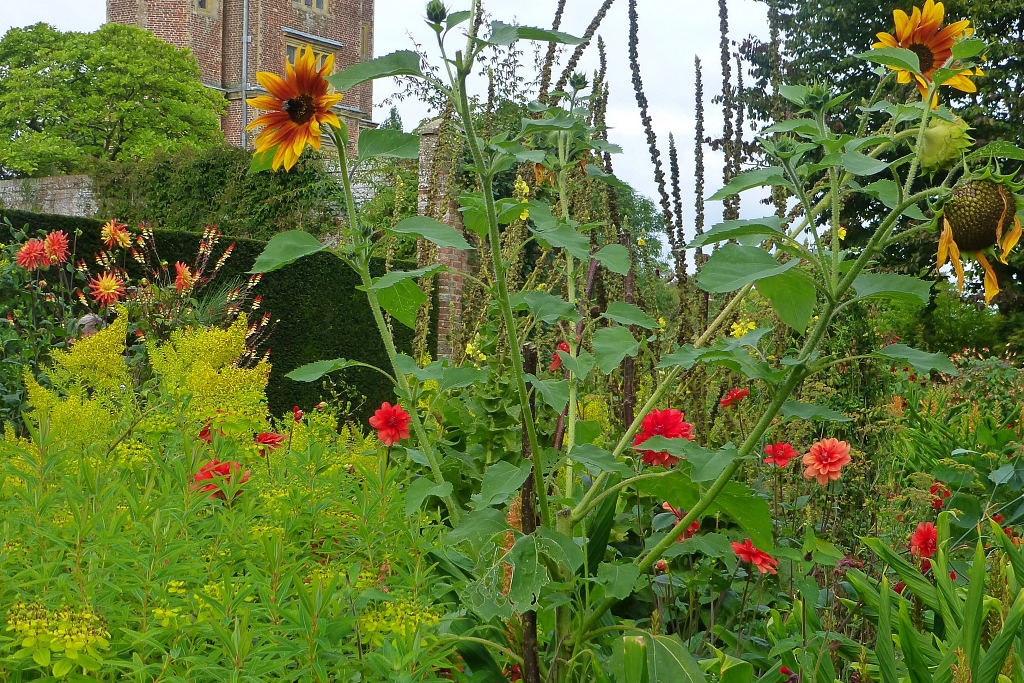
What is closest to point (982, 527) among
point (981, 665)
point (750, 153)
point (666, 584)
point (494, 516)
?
point (666, 584)

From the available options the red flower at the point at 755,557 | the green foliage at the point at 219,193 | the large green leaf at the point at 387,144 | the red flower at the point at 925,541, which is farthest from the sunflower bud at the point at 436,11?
the green foliage at the point at 219,193

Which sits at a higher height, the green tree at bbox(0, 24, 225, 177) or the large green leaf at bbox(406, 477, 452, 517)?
the green tree at bbox(0, 24, 225, 177)

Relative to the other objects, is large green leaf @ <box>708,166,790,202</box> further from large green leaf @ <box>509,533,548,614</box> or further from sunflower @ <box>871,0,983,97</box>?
large green leaf @ <box>509,533,548,614</box>

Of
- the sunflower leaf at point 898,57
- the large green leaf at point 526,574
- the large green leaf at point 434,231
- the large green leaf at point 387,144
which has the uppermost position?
the sunflower leaf at point 898,57

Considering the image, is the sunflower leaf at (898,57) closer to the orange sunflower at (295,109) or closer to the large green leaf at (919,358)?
the large green leaf at (919,358)

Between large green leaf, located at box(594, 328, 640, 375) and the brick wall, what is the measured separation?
17.3 meters

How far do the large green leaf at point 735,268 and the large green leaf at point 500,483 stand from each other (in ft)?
1.25

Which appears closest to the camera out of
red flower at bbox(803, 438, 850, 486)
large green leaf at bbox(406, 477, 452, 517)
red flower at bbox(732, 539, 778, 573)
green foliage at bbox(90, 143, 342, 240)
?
large green leaf at bbox(406, 477, 452, 517)

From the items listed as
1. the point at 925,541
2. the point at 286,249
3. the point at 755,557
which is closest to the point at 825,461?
the point at 925,541

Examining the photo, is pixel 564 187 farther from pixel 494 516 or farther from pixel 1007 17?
pixel 1007 17

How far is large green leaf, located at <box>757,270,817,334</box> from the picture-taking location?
48.1 inches

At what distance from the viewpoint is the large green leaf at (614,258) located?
1.53 m

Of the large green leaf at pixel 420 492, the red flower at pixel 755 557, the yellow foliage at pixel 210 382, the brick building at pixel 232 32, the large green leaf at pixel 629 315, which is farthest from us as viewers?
the brick building at pixel 232 32

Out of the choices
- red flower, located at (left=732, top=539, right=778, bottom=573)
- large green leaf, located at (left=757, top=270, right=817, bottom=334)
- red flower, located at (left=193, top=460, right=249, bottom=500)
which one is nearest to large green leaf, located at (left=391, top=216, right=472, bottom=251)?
large green leaf, located at (left=757, top=270, right=817, bottom=334)
